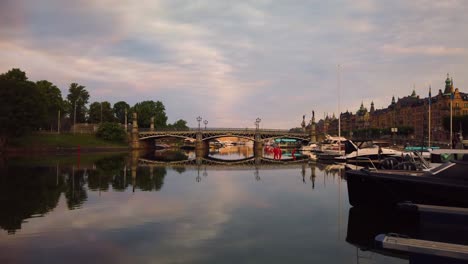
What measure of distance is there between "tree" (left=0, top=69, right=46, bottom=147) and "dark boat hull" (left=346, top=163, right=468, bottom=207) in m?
79.8

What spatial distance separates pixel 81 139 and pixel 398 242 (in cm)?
11331

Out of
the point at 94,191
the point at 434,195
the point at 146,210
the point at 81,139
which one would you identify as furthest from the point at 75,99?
the point at 434,195

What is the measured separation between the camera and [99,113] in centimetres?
14838

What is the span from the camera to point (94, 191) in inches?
1164

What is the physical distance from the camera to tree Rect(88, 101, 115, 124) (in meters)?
148

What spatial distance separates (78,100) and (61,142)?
2117 inches

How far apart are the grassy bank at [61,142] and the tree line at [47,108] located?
334 centimetres

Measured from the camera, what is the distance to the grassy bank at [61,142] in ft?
294

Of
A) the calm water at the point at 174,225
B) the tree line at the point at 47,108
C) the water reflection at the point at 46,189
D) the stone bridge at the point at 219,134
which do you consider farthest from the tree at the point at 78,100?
the calm water at the point at 174,225

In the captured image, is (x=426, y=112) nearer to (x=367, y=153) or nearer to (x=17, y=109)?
(x=367, y=153)

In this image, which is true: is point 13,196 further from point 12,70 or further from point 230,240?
point 12,70

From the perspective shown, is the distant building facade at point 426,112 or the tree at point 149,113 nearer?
the distant building facade at point 426,112

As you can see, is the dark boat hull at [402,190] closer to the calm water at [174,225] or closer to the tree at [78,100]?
the calm water at [174,225]

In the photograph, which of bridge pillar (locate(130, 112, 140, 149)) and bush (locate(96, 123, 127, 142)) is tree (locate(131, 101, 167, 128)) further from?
bush (locate(96, 123, 127, 142))
